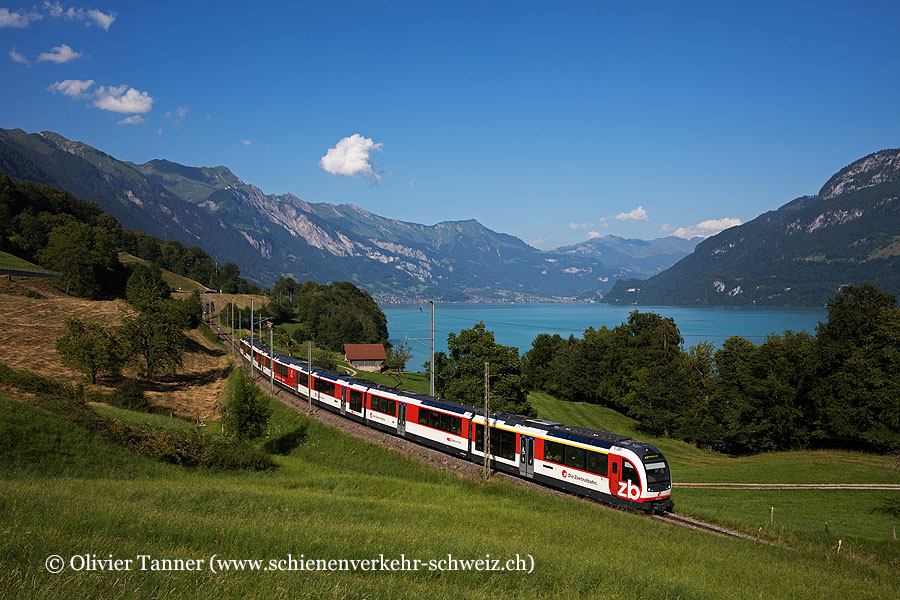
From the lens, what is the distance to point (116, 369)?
4288 centimetres

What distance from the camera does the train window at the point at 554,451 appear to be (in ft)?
75.7

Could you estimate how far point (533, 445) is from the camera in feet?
79.4

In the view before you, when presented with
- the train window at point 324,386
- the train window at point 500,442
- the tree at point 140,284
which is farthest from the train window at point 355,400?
the tree at point 140,284

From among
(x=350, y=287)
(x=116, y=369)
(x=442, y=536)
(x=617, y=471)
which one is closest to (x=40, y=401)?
(x=116, y=369)

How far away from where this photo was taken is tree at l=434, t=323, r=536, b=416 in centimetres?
4238

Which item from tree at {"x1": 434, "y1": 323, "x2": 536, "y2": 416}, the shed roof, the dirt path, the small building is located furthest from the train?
the shed roof

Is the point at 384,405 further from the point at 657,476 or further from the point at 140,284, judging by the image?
the point at 140,284

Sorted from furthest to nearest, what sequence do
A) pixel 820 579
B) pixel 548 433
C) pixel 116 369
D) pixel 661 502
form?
1. pixel 116 369
2. pixel 548 433
3. pixel 661 502
4. pixel 820 579

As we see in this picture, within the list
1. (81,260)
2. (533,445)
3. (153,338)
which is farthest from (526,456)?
(81,260)

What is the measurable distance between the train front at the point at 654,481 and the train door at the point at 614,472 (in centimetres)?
95

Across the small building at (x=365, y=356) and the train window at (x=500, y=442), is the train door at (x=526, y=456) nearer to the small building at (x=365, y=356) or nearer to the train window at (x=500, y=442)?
the train window at (x=500, y=442)

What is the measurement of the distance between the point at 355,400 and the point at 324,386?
531 cm

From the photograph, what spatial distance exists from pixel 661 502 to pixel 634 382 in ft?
129

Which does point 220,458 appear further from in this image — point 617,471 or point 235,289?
point 235,289
